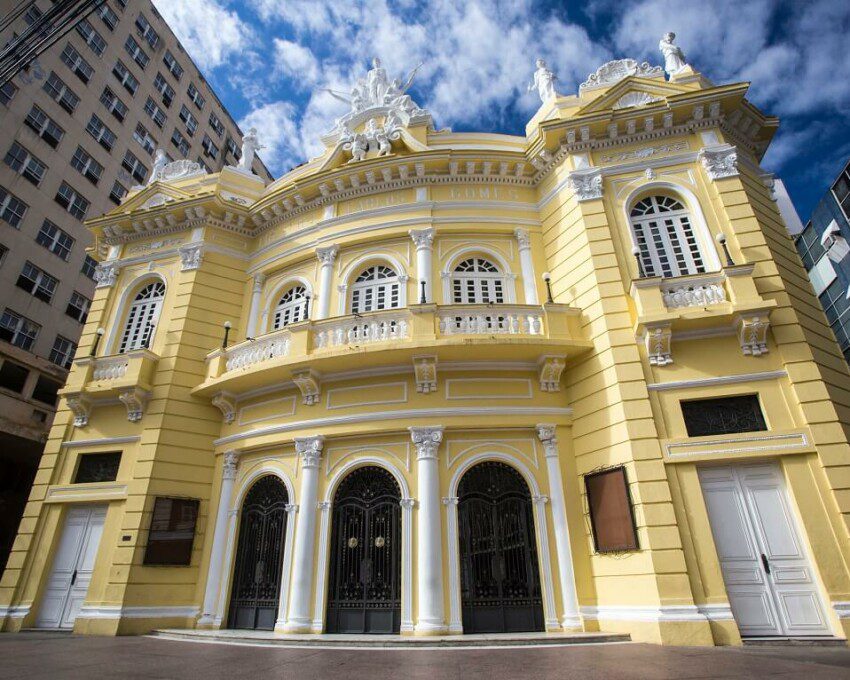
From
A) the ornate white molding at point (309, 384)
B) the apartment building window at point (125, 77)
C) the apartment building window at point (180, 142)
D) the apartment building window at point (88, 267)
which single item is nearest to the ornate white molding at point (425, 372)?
the ornate white molding at point (309, 384)

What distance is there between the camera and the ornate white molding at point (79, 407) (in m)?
13.2

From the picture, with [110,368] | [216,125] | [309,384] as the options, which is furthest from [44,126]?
[309,384]

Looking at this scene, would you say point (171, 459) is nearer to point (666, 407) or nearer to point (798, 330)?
point (666, 407)

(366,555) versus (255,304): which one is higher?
(255,304)

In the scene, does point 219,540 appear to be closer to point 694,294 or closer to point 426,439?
point 426,439

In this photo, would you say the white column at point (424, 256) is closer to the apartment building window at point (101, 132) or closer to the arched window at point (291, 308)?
the arched window at point (291, 308)

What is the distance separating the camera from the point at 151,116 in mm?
30547

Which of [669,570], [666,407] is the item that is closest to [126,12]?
[666,407]

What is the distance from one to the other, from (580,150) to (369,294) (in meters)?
6.48

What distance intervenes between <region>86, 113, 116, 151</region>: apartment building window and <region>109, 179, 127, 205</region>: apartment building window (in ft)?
6.28

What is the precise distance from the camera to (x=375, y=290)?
44.4 ft

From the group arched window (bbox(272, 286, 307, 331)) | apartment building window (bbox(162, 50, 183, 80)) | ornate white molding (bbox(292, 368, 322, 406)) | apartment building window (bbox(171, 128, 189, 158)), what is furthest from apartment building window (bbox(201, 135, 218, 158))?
ornate white molding (bbox(292, 368, 322, 406))

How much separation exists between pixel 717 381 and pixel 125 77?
111 ft

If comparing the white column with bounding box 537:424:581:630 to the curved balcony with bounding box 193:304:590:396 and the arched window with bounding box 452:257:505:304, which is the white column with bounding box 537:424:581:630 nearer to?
the curved balcony with bounding box 193:304:590:396
